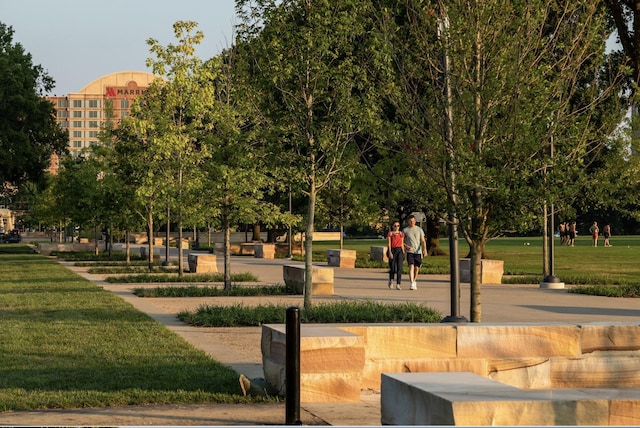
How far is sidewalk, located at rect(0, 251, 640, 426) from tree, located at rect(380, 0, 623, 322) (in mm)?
3382

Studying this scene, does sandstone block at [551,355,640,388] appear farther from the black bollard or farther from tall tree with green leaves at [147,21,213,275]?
tall tree with green leaves at [147,21,213,275]

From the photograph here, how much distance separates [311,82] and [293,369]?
32.8ft

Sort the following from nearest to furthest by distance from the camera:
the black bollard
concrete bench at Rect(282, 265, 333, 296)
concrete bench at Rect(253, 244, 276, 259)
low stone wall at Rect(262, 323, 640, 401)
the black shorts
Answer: the black bollard < low stone wall at Rect(262, 323, 640, 401) < concrete bench at Rect(282, 265, 333, 296) < the black shorts < concrete bench at Rect(253, 244, 276, 259)

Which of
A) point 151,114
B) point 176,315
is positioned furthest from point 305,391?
point 151,114

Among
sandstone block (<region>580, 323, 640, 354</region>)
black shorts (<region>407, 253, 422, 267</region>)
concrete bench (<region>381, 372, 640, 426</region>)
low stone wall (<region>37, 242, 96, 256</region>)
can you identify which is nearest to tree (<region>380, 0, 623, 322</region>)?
sandstone block (<region>580, 323, 640, 354</region>)

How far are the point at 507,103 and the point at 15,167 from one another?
55.9 meters

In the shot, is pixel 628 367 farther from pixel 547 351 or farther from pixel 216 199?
pixel 216 199

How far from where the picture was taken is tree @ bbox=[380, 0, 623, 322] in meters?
13.3

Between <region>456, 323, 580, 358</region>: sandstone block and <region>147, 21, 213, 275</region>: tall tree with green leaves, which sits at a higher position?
<region>147, 21, 213, 275</region>: tall tree with green leaves

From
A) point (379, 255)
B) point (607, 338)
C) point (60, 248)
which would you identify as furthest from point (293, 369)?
point (60, 248)

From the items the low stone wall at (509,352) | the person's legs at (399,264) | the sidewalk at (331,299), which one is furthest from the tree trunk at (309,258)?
the person's legs at (399,264)

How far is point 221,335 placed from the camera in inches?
623

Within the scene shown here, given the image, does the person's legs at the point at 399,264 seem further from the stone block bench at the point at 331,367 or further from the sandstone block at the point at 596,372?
the stone block bench at the point at 331,367

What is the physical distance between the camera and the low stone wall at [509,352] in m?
10.2
